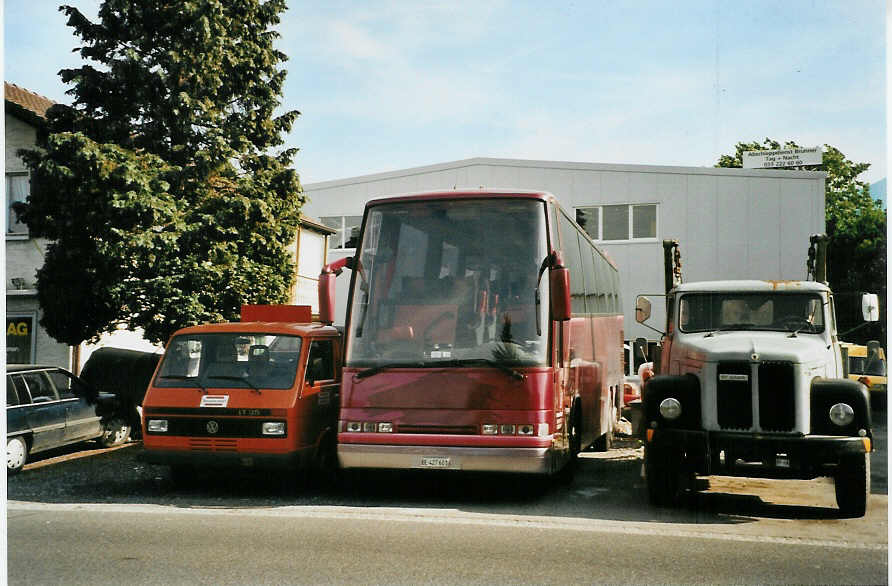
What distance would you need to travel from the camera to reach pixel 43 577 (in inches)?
265

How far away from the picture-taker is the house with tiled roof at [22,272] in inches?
781

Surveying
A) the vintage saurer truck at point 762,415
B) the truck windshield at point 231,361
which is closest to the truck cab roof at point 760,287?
the vintage saurer truck at point 762,415

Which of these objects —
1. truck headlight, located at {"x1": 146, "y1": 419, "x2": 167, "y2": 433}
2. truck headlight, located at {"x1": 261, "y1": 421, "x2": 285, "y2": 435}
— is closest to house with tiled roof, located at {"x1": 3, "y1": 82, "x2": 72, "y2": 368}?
truck headlight, located at {"x1": 146, "y1": 419, "x2": 167, "y2": 433}

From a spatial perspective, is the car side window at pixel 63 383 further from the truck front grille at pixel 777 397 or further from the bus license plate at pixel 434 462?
the truck front grille at pixel 777 397

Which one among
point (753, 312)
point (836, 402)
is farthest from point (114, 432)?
point (836, 402)

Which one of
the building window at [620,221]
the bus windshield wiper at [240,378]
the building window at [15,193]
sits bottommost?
the bus windshield wiper at [240,378]

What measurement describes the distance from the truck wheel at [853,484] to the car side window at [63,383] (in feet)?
36.3

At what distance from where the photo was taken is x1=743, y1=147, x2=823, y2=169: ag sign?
34781mm

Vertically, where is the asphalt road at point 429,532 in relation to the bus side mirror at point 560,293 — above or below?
below

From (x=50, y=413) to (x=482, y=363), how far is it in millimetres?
7374

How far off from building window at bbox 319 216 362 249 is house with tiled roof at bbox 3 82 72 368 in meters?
12.4

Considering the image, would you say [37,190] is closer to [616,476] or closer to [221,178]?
[221,178]

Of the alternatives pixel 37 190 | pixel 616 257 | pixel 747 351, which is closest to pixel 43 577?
pixel 747 351

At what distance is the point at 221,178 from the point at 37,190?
2.89 meters
